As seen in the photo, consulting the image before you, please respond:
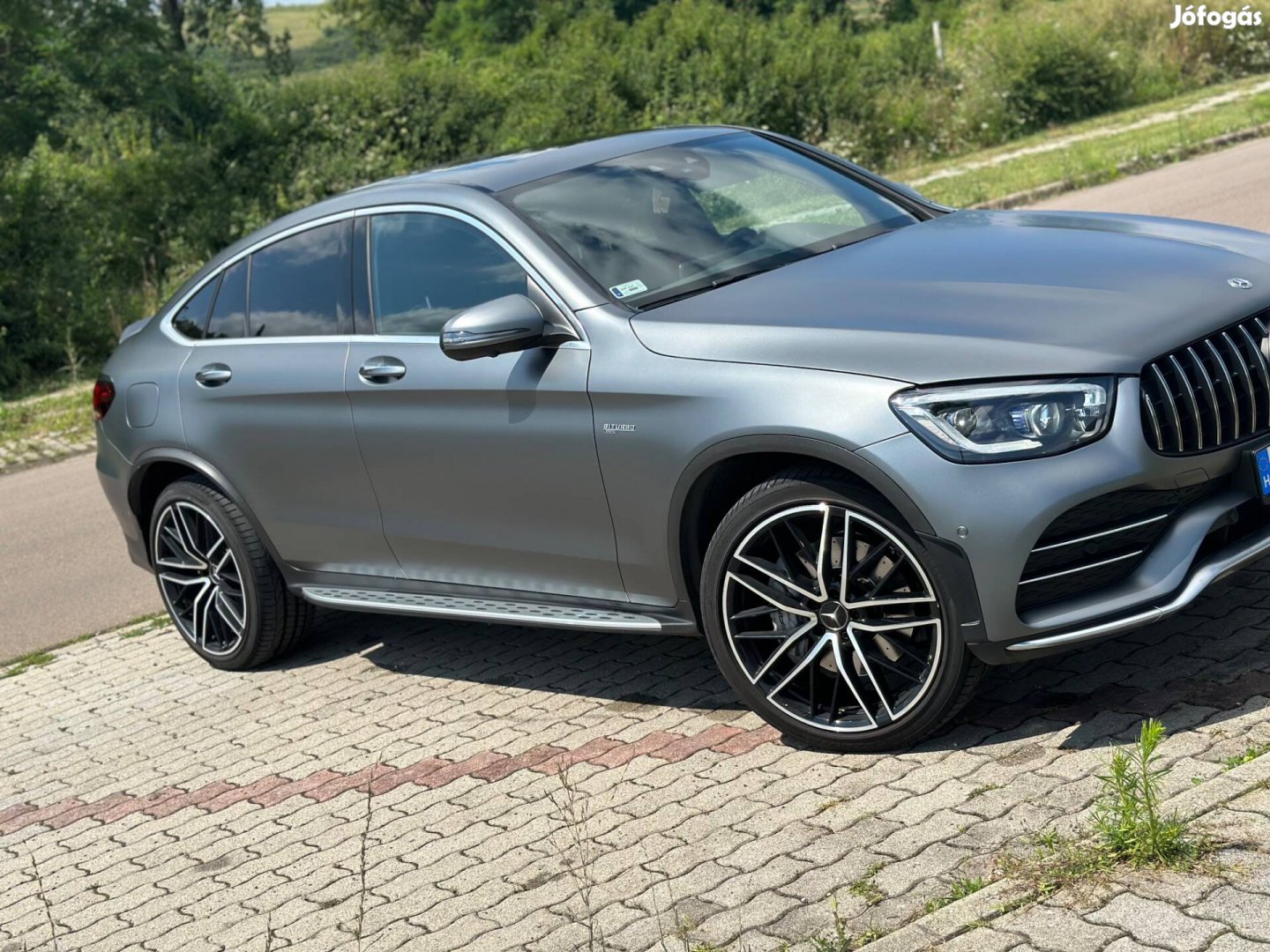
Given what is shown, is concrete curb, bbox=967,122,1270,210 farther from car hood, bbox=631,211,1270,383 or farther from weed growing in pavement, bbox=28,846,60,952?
weed growing in pavement, bbox=28,846,60,952

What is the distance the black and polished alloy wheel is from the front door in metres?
1.30

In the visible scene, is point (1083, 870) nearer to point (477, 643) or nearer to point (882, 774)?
point (882, 774)

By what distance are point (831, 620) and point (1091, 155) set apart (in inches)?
662

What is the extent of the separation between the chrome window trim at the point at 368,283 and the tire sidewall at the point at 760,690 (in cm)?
85

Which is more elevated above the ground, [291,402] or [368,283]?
[368,283]

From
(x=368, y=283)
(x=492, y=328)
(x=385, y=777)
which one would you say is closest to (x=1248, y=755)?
(x=492, y=328)

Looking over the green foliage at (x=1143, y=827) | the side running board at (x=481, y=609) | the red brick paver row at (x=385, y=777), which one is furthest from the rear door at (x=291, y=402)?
the green foliage at (x=1143, y=827)

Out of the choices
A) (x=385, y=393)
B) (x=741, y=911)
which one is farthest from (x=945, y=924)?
(x=385, y=393)

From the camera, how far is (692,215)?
564 cm

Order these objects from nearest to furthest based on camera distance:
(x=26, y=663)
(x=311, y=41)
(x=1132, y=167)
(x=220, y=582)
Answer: (x=220, y=582) → (x=26, y=663) → (x=1132, y=167) → (x=311, y=41)

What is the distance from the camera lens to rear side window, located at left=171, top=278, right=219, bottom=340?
22.7ft

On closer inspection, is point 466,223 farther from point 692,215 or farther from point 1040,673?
point 1040,673

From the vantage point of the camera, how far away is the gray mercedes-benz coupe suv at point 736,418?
425 cm

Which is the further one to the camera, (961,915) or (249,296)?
(249,296)
